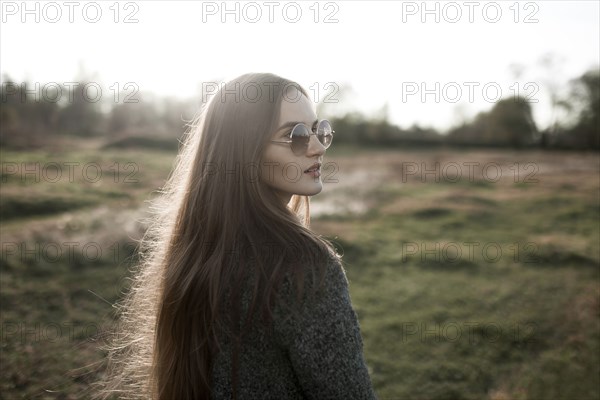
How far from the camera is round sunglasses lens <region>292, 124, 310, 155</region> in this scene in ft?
7.08

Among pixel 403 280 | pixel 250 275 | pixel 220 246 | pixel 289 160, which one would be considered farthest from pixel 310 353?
pixel 403 280

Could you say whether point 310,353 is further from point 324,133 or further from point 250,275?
point 324,133

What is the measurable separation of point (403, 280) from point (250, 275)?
7.64 metres

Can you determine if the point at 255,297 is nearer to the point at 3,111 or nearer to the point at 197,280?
the point at 197,280

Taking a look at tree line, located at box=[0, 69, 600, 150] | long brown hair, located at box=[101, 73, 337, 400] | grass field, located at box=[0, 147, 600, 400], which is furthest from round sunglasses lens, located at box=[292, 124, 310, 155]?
tree line, located at box=[0, 69, 600, 150]

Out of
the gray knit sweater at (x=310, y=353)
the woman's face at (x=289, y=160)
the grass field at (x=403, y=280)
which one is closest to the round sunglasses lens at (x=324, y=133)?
→ the woman's face at (x=289, y=160)

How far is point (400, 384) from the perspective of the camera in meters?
5.51

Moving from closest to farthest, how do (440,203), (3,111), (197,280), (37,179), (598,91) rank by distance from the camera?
(197,280)
(37,179)
(440,203)
(3,111)
(598,91)

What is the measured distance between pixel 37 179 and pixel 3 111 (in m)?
13.9

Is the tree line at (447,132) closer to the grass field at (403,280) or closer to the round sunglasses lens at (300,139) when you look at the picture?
the grass field at (403,280)

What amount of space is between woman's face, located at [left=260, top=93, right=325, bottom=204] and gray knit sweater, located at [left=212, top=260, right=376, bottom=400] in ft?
1.69

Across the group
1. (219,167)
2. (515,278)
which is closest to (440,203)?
(515,278)

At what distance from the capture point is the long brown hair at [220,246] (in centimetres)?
183

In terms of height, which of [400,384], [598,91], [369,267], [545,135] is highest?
[598,91]
